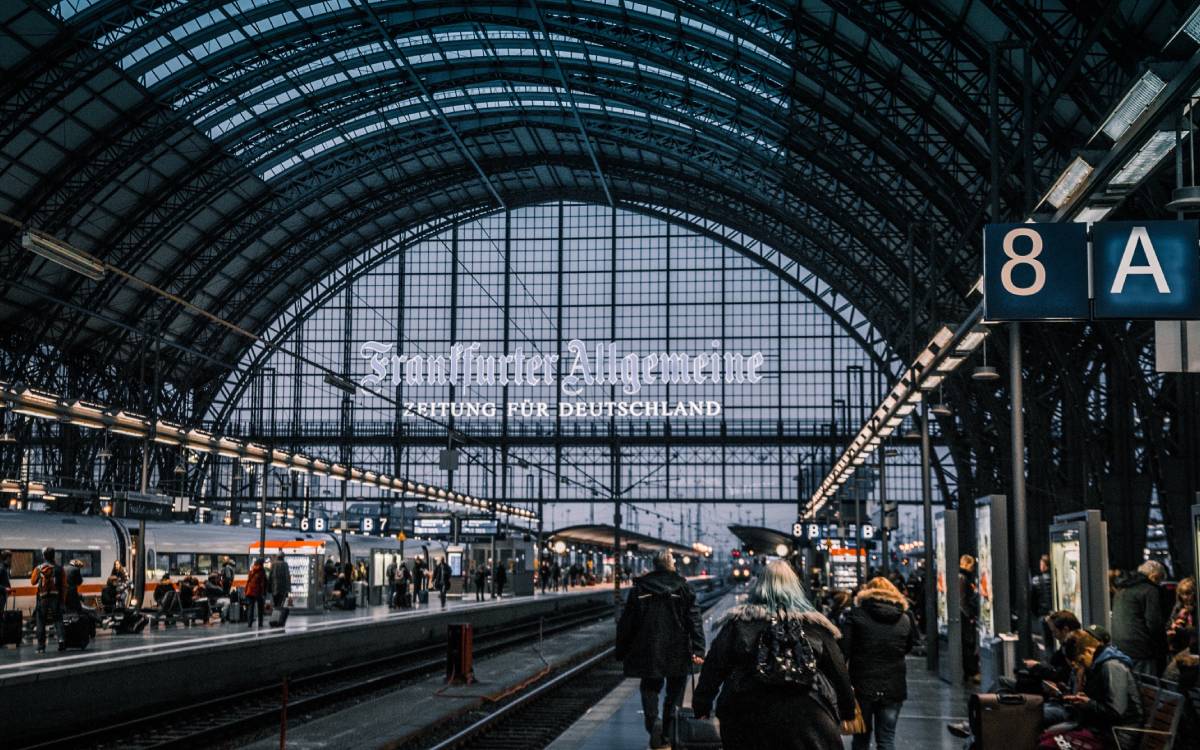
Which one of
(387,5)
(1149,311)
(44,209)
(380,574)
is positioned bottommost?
(380,574)

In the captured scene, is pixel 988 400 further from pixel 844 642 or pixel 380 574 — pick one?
pixel 844 642

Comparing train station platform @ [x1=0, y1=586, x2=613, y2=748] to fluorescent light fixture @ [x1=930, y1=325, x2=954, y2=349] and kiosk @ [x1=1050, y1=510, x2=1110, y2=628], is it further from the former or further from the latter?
kiosk @ [x1=1050, y1=510, x2=1110, y2=628]

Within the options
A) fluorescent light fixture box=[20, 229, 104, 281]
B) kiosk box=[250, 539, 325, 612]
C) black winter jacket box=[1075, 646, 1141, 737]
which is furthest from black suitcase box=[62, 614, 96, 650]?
black winter jacket box=[1075, 646, 1141, 737]

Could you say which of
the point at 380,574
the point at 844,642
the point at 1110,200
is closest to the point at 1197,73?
the point at 1110,200

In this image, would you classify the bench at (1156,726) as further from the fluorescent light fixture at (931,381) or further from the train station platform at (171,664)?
the train station platform at (171,664)

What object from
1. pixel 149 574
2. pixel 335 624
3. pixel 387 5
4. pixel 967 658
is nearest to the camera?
pixel 967 658

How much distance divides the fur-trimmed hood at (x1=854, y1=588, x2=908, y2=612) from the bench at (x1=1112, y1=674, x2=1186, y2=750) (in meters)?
1.71

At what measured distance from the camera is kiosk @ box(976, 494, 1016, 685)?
14036mm

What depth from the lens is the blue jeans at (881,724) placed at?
9.02m

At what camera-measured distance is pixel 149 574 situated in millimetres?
34750

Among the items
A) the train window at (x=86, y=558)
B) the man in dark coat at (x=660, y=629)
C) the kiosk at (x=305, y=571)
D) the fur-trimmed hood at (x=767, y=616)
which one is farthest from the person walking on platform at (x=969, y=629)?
→ the train window at (x=86, y=558)

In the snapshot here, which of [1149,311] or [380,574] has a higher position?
[1149,311]

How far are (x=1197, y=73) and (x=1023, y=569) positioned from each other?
607 cm

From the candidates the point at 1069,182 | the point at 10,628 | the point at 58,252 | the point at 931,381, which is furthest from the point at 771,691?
the point at 58,252
